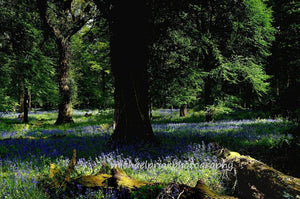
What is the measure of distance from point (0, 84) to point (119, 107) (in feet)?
16.8

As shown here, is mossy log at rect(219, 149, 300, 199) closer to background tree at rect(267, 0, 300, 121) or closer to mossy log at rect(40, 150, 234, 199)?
mossy log at rect(40, 150, 234, 199)

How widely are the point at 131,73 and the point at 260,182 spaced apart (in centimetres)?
400

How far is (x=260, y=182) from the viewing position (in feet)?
9.73

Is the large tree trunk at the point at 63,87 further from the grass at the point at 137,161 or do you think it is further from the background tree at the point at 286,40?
the background tree at the point at 286,40

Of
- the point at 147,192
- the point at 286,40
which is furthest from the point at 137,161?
the point at 286,40

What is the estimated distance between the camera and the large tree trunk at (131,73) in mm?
5871

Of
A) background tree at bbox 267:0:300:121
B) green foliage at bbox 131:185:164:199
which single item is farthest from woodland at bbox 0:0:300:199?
background tree at bbox 267:0:300:121

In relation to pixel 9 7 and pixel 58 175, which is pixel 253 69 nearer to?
pixel 58 175

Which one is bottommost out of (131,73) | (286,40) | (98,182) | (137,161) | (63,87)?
(137,161)

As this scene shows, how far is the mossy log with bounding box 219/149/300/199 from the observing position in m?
2.62

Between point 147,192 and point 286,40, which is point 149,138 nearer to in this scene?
point 147,192

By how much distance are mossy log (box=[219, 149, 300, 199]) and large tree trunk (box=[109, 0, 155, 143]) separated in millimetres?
2841

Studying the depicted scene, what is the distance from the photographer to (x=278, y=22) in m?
22.3

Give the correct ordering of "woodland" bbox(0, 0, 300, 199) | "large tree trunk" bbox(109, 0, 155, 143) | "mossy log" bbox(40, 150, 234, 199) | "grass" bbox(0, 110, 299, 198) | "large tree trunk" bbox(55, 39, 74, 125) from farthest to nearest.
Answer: "large tree trunk" bbox(55, 39, 74, 125)
"large tree trunk" bbox(109, 0, 155, 143)
"grass" bbox(0, 110, 299, 198)
"woodland" bbox(0, 0, 300, 199)
"mossy log" bbox(40, 150, 234, 199)
